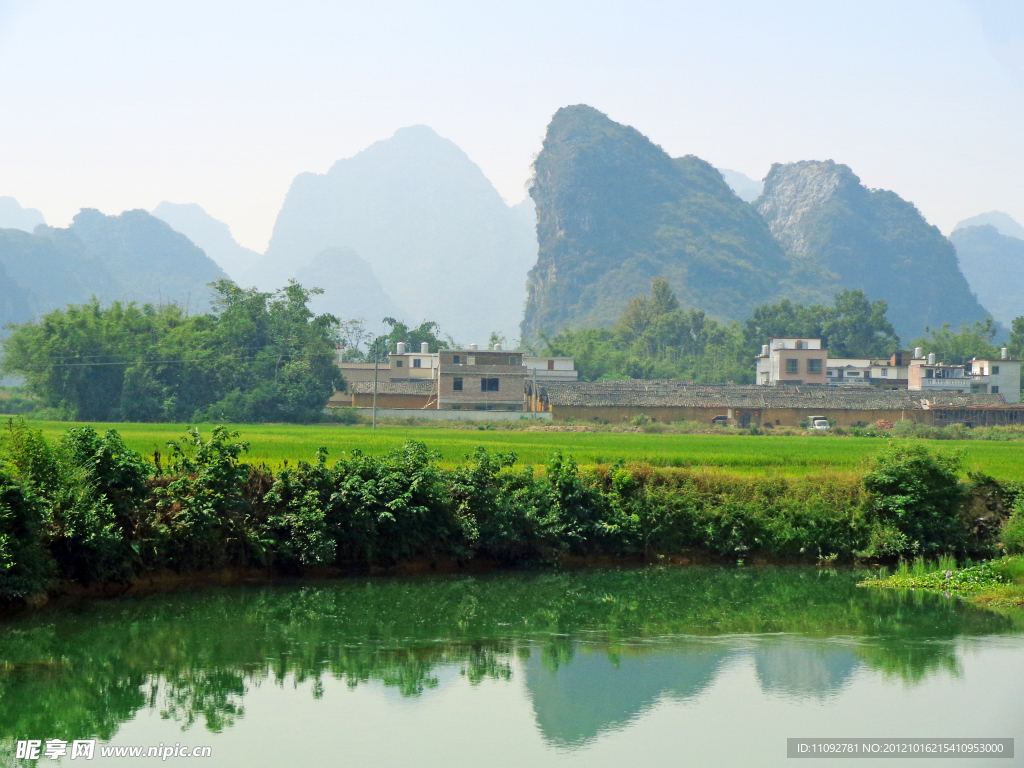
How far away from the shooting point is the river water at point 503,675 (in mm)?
9156

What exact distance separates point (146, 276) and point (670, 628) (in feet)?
555

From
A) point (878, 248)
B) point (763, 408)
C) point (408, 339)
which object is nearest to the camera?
point (763, 408)

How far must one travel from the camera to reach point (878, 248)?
168 meters

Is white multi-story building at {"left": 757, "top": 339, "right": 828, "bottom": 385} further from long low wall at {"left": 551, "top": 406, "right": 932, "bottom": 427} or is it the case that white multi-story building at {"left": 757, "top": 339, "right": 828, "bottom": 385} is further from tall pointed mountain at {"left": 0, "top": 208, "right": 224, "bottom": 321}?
tall pointed mountain at {"left": 0, "top": 208, "right": 224, "bottom": 321}

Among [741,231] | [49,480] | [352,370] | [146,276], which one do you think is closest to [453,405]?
[352,370]

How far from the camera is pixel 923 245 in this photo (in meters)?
170

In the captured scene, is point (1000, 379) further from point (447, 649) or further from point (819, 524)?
point (447, 649)

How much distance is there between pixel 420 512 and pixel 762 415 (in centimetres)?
3955

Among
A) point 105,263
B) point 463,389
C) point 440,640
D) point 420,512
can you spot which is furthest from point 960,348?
point 105,263

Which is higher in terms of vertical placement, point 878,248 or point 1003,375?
point 878,248

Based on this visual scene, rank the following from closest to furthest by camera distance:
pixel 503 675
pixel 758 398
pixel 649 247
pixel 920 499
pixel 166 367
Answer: pixel 503 675
pixel 920 499
pixel 166 367
pixel 758 398
pixel 649 247

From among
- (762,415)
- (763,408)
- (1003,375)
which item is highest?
(1003,375)

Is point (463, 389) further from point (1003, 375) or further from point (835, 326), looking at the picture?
point (835, 326)

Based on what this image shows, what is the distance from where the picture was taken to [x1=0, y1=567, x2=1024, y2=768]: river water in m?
9.16
